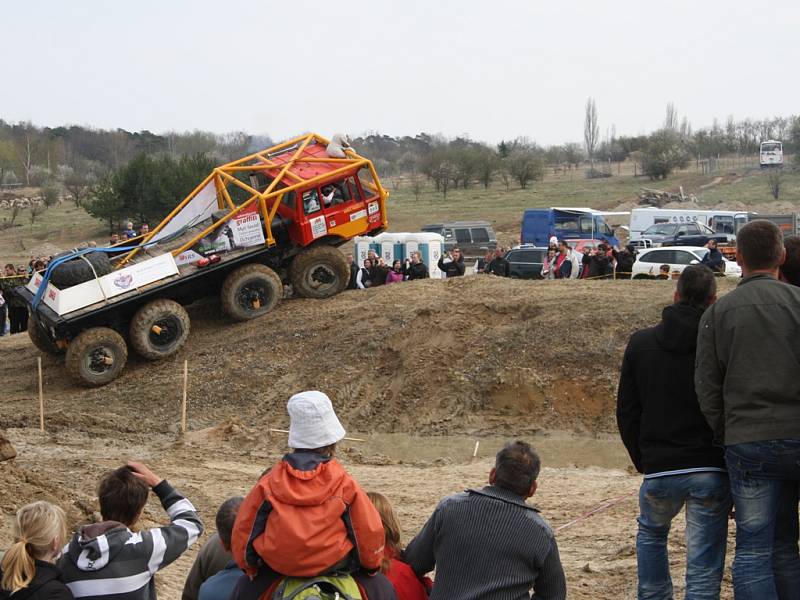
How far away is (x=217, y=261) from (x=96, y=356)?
264 centimetres

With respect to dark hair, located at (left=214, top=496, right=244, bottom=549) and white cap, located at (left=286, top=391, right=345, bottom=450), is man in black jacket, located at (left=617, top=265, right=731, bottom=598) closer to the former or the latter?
white cap, located at (left=286, top=391, right=345, bottom=450)

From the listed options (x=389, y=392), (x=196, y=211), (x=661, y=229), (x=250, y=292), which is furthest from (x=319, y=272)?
(x=661, y=229)

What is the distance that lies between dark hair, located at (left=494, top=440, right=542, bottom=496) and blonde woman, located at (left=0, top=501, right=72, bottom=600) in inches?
74.6

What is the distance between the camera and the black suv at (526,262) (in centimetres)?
2494

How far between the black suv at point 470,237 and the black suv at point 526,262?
12.0 meters

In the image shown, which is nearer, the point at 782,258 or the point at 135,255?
the point at 782,258

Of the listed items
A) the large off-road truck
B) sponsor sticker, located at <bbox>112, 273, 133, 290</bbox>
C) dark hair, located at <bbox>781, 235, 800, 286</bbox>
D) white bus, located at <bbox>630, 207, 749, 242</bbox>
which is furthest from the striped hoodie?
white bus, located at <bbox>630, 207, 749, 242</bbox>

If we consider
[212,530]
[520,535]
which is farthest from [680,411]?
[212,530]

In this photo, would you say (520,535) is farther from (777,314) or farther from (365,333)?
(365,333)

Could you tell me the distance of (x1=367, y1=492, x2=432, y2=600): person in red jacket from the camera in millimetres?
4332

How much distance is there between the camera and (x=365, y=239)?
2919 centimetres

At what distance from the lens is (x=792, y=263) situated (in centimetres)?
523

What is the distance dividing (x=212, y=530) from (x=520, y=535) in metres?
6.35

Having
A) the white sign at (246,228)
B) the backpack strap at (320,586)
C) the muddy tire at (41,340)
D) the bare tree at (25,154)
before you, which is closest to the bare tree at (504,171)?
the bare tree at (25,154)
